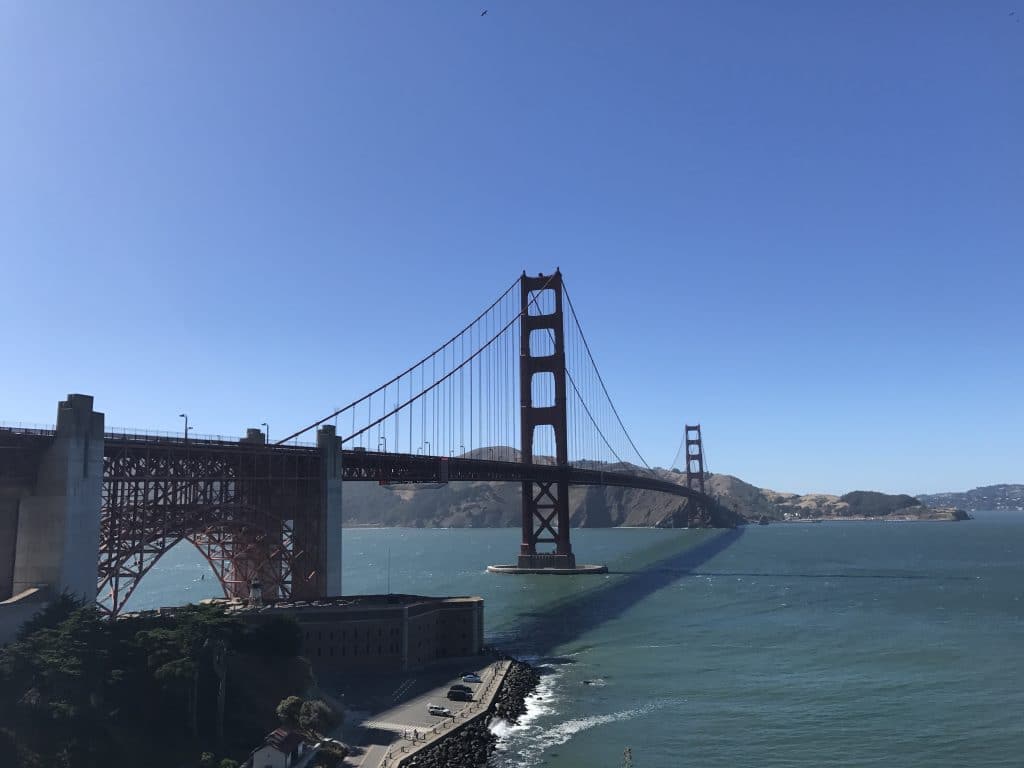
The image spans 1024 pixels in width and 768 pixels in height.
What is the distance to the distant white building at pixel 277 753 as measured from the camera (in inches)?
1238

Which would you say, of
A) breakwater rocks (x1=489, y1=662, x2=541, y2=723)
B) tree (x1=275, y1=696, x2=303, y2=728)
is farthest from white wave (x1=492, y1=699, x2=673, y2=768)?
tree (x1=275, y1=696, x2=303, y2=728)

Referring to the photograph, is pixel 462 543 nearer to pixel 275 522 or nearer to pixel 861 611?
pixel 861 611

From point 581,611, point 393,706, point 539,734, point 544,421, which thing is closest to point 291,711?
point 393,706

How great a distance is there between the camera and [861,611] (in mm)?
74000

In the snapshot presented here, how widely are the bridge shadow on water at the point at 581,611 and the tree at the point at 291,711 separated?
24005 millimetres

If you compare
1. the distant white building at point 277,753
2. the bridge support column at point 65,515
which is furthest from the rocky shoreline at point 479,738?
the bridge support column at point 65,515

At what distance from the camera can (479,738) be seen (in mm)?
37062

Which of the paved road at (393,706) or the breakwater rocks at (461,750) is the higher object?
the paved road at (393,706)

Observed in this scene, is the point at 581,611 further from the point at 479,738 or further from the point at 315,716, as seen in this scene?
the point at 315,716

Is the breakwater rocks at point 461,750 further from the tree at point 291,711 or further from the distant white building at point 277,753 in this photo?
the tree at point 291,711

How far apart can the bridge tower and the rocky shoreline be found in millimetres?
62171

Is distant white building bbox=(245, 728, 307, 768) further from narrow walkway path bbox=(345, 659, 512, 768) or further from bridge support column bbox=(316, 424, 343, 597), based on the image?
bridge support column bbox=(316, 424, 343, 597)

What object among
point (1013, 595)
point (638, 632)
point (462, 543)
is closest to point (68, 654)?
point (638, 632)

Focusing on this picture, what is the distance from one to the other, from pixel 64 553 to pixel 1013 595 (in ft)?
288
